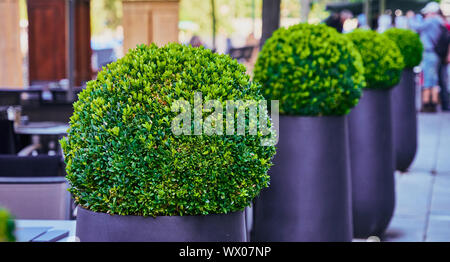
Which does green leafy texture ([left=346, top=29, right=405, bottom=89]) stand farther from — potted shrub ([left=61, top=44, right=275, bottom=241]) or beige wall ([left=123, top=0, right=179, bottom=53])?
beige wall ([left=123, top=0, right=179, bottom=53])

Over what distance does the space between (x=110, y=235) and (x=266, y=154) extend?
0.58 meters

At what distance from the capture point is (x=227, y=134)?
2.22 m

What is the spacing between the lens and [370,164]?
5.43 m

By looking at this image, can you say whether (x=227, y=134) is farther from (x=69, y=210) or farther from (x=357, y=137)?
(x=357, y=137)

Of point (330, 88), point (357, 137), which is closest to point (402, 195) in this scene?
point (357, 137)

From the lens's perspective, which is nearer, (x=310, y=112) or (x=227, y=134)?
(x=227, y=134)

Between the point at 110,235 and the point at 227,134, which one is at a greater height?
the point at 227,134

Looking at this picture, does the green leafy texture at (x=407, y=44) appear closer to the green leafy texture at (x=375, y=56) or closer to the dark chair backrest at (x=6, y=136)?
the green leafy texture at (x=375, y=56)

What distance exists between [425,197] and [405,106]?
1448mm

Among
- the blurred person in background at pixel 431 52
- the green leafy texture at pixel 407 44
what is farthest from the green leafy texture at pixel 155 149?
the blurred person in background at pixel 431 52

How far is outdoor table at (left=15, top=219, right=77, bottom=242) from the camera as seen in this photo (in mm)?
2596

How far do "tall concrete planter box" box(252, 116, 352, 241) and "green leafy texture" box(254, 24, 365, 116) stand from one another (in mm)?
87

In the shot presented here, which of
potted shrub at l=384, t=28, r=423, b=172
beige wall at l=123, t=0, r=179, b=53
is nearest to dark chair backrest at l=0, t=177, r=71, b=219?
potted shrub at l=384, t=28, r=423, b=172
